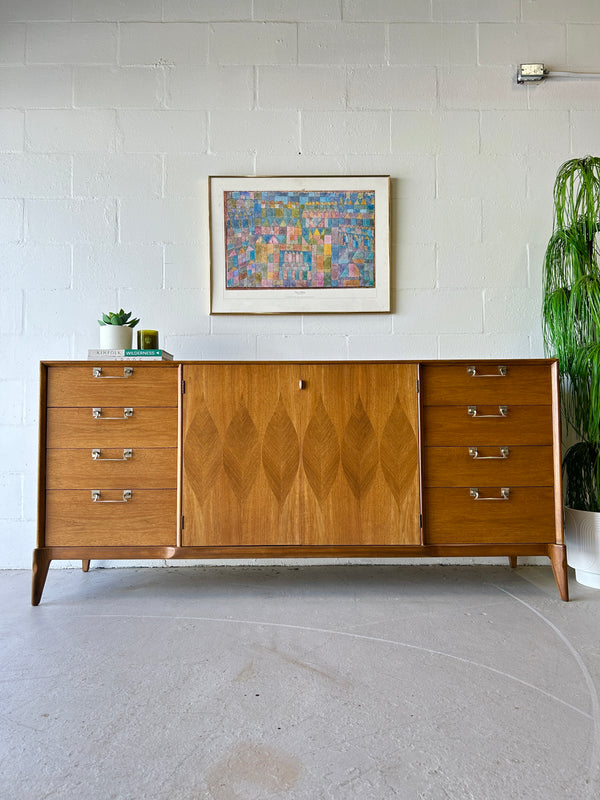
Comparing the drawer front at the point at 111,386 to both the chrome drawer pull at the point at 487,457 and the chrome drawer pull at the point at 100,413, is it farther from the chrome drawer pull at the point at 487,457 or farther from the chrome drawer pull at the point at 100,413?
the chrome drawer pull at the point at 487,457

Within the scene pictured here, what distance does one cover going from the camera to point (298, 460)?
1994 millimetres

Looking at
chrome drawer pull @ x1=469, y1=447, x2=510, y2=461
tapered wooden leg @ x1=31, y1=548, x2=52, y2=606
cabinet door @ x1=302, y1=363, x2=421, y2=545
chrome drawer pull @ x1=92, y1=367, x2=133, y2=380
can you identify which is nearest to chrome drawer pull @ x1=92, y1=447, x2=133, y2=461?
chrome drawer pull @ x1=92, y1=367, x2=133, y2=380

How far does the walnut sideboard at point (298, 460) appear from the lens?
1979 millimetres

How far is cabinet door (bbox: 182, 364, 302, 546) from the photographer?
1.98m

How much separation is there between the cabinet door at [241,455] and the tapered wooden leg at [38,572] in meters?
0.52

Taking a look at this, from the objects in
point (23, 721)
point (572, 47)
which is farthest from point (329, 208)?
point (23, 721)

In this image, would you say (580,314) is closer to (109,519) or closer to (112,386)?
(112,386)

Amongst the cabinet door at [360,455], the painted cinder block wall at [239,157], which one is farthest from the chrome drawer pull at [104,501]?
the painted cinder block wall at [239,157]

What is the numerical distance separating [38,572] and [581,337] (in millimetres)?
2293

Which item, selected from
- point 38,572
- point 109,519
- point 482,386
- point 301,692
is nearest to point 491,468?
point 482,386

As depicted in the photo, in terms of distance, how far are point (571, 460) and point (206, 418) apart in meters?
1.56

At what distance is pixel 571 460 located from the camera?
Answer: 2289 millimetres

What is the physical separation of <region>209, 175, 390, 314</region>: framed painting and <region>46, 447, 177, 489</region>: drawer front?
86 cm

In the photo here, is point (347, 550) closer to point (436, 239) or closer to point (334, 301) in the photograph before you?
point (334, 301)
